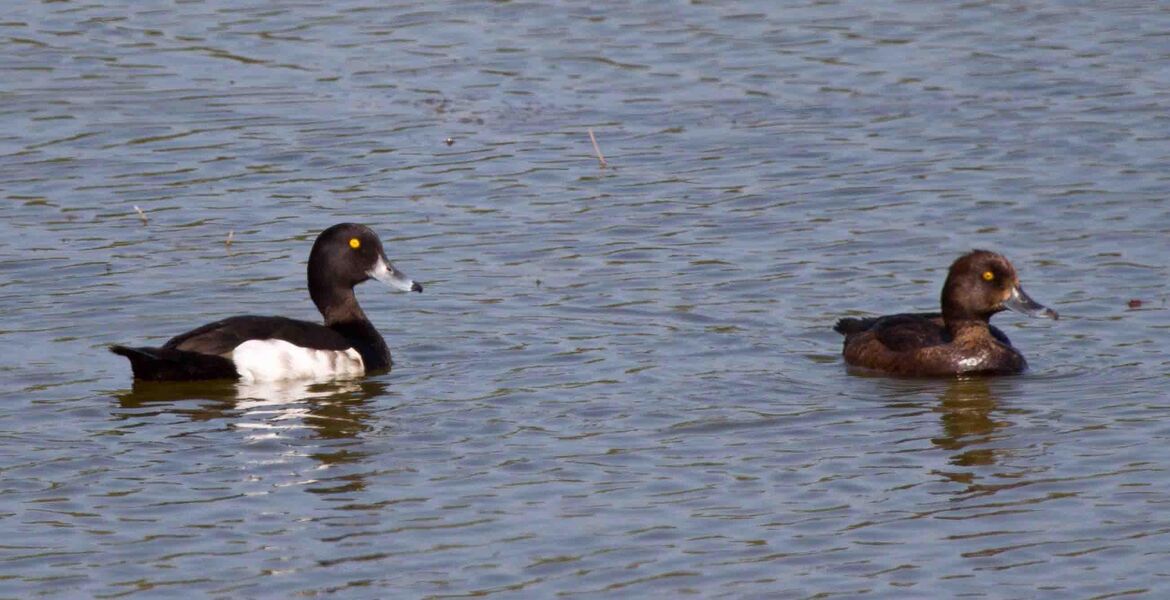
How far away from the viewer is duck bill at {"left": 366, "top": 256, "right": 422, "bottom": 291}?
481 inches

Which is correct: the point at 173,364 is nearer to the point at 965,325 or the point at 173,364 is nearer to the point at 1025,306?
the point at 965,325

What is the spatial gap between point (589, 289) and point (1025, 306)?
2.68m

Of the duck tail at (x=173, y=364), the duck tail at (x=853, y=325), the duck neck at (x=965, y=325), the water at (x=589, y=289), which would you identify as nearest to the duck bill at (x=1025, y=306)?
the duck neck at (x=965, y=325)

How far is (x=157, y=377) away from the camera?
35.8 feet

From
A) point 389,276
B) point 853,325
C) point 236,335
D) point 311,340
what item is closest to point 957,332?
point 853,325

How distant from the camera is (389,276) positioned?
1225cm

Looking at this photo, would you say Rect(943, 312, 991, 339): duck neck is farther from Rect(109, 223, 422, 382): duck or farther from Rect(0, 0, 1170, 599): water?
Rect(109, 223, 422, 382): duck

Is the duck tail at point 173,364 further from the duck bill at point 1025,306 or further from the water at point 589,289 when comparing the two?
the duck bill at point 1025,306

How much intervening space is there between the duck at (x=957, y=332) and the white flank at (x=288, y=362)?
265 centimetres

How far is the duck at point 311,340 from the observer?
10984 mm

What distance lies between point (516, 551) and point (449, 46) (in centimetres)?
1184

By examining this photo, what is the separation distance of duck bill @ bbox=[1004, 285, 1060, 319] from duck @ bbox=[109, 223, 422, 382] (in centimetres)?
332

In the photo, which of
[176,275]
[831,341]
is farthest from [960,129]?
[176,275]

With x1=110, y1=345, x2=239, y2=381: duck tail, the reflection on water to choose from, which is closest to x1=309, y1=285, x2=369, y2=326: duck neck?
x1=110, y1=345, x2=239, y2=381: duck tail
